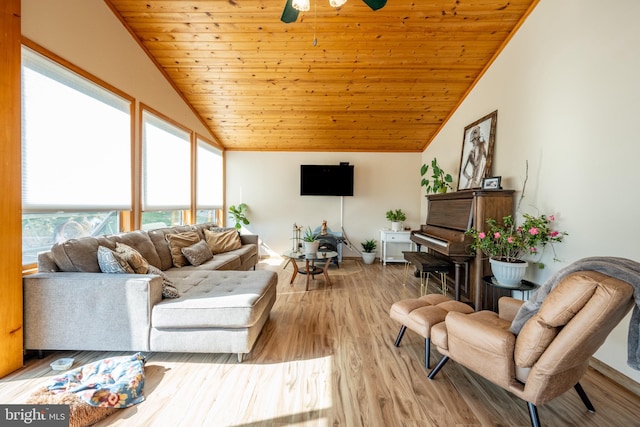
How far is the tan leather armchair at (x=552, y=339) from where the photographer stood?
117cm

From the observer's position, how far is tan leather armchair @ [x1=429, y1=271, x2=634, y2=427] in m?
1.17

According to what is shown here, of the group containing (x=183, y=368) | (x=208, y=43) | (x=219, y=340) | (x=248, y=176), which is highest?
(x=208, y=43)

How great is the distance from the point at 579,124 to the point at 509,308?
1772 millimetres

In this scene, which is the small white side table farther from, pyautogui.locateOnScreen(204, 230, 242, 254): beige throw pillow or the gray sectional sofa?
the gray sectional sofa

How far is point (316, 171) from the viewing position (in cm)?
567

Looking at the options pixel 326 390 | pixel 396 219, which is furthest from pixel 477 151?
pixel 326 390

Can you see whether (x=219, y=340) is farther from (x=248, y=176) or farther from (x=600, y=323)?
(x=248, y=176)

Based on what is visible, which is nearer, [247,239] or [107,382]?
[107,382]

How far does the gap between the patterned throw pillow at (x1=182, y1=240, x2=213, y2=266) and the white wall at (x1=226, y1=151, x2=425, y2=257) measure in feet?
7.71

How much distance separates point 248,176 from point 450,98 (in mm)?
4180

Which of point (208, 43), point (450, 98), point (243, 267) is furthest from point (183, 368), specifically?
point (450, 98)

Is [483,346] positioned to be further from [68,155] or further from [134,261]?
[68,155]

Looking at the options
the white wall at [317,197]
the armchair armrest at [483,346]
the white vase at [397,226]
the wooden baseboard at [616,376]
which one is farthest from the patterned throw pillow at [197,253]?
the wooden baseboard at [616,376]

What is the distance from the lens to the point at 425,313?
2031 mm
